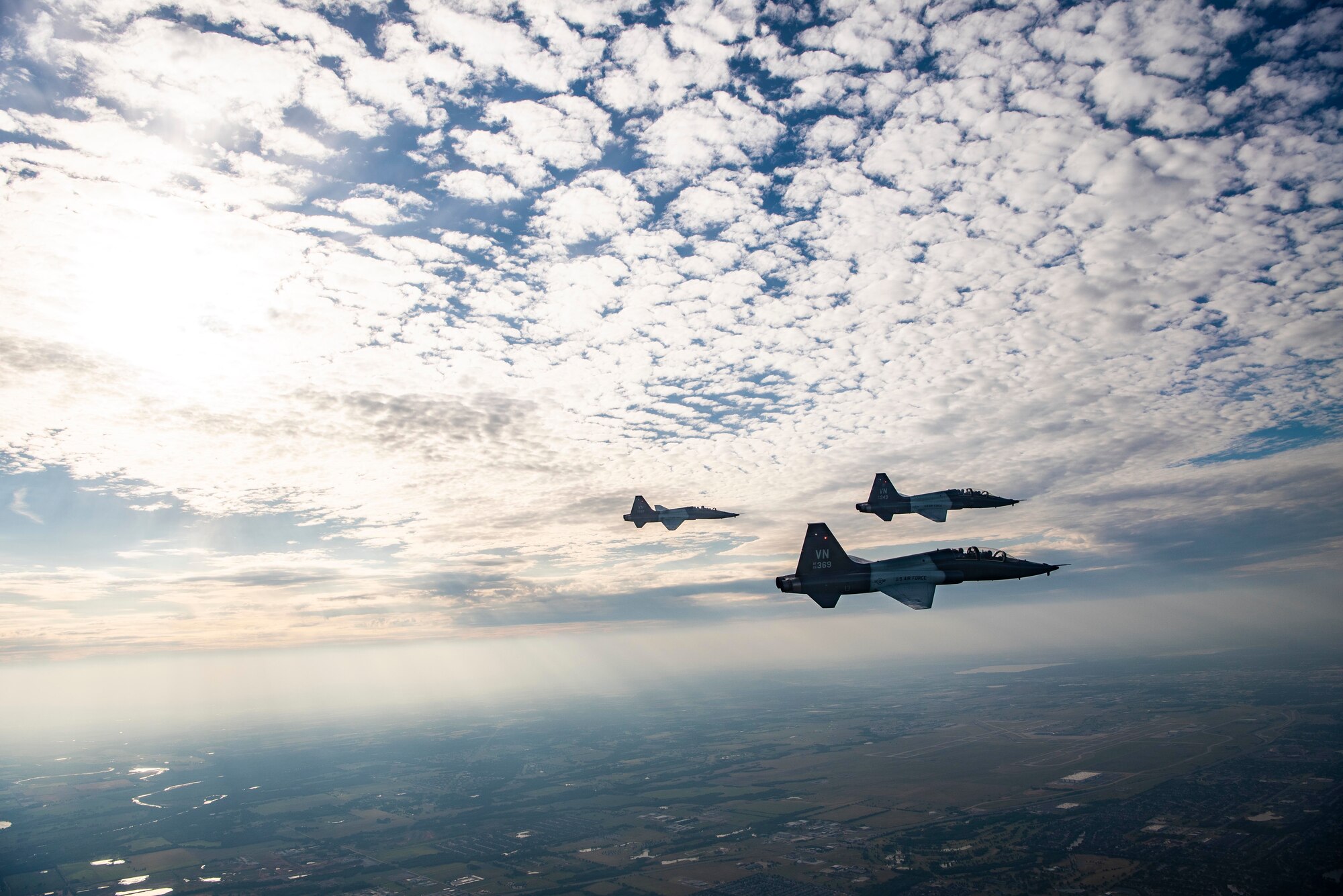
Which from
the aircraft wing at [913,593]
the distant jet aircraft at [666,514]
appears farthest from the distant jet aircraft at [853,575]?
the distant jet aircraft at [666,514]

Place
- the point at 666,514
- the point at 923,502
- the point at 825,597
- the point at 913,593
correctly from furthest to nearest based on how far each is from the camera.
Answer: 1. the point at 666,514
2. the point at 923,502
3. the point at 913,593
4. the point at 825,597

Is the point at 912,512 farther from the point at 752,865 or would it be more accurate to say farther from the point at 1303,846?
the point at 1303,846

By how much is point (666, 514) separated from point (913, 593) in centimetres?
3916

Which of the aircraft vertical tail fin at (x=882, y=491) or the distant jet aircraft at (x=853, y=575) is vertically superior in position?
the aircraft vertical tail fin at (x=882, y=491)

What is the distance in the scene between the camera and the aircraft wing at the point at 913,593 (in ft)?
125

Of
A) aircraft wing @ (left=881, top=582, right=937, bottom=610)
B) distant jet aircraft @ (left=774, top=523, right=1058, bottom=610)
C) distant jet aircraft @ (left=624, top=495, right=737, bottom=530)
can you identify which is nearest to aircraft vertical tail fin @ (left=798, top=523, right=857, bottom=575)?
distant jet aircraft @ (left=774, top=523, right=1058, bottom=610)

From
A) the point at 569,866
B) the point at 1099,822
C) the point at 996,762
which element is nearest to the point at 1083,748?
the point at 996,762

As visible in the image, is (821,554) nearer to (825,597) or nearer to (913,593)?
(825,597)

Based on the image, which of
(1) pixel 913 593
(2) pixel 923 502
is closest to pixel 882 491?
(2) pixel 923 502

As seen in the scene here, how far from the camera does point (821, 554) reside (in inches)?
1513

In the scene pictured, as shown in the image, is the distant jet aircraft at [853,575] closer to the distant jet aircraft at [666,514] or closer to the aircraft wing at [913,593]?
the aircraft wing at [913,593]

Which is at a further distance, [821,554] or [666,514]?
[666,514]

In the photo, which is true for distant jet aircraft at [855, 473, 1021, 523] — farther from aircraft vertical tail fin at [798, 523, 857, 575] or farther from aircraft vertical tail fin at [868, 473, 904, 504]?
aircraft vertical tail fin at [798, 523, 857, 575]

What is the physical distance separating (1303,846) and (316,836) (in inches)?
8974
